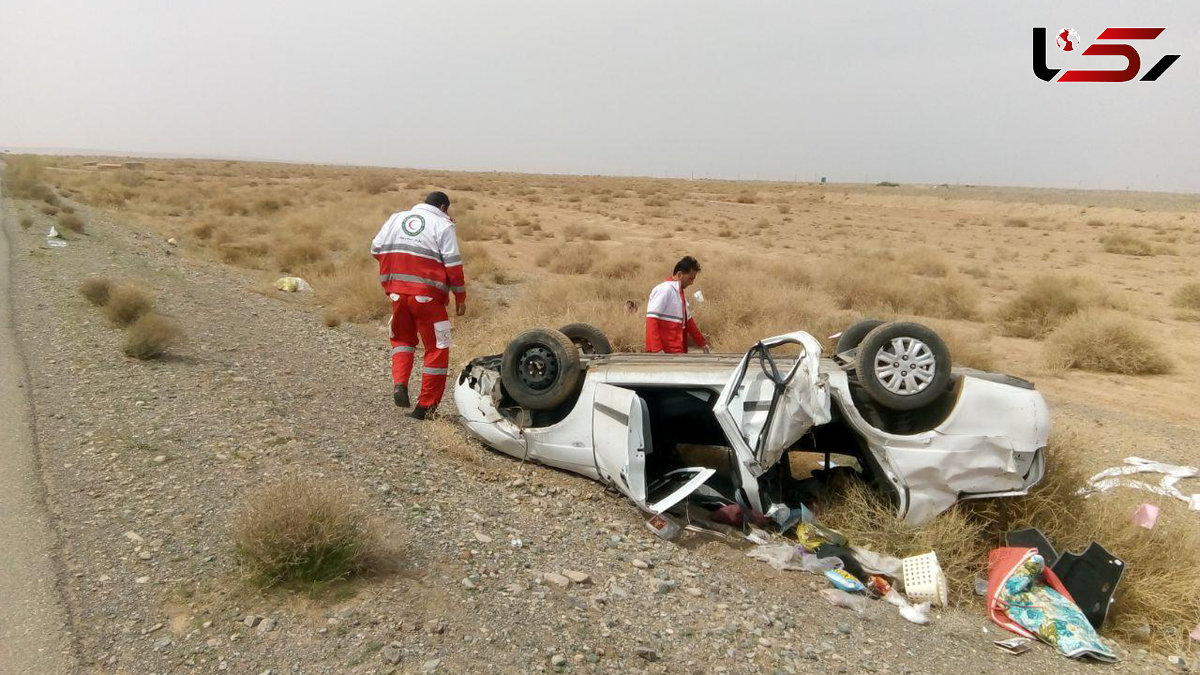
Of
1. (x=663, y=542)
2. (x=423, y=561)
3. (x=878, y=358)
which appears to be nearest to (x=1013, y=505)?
(x=878, y=358)

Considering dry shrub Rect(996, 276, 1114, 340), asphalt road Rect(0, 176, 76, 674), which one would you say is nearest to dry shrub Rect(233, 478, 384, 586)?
asphalt road Rect(0, 176, 76, 674)

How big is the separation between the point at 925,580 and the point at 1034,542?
2.59ft

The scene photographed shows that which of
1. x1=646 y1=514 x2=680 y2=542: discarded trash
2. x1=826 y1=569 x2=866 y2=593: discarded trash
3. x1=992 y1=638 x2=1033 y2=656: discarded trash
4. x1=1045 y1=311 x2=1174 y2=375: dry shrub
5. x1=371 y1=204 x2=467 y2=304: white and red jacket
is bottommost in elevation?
x1=992 y1=638 x2=1033 y2=656: discarded trash

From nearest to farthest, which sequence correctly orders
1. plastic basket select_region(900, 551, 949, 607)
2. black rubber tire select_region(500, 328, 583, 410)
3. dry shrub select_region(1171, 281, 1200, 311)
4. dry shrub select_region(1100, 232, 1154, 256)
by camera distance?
1. plastic basket select_region(900, 551, 949, 607)
2. black rubber tire select_region(500, 328, 583, 410)
3. dry shrub select_region(1171, 281, 1200, 311)
4. dry shrub select_region(1100, 232, 1154, 256)

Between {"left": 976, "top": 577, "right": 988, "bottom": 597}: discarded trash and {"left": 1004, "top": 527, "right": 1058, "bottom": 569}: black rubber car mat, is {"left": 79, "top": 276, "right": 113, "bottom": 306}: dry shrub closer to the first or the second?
{"left": 976, "top": 577, "right": 988, "bottom": 597}: discarded trash

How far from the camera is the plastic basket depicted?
4.04 m

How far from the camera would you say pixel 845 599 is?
158 inches

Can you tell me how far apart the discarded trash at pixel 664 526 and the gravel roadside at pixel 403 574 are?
0.23 feet

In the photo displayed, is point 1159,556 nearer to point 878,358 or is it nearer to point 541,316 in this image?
point 878,358

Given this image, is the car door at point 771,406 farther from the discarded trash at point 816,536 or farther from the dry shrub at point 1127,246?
the dry shrub at point 1127,246

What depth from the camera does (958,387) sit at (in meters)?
4.54

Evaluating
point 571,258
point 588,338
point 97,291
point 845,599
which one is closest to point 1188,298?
point 571,258

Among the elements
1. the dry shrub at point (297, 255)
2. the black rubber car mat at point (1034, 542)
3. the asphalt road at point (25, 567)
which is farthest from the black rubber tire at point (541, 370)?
the dry shrub at point (297, 255)

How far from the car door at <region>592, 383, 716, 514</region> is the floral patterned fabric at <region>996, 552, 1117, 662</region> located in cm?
173
